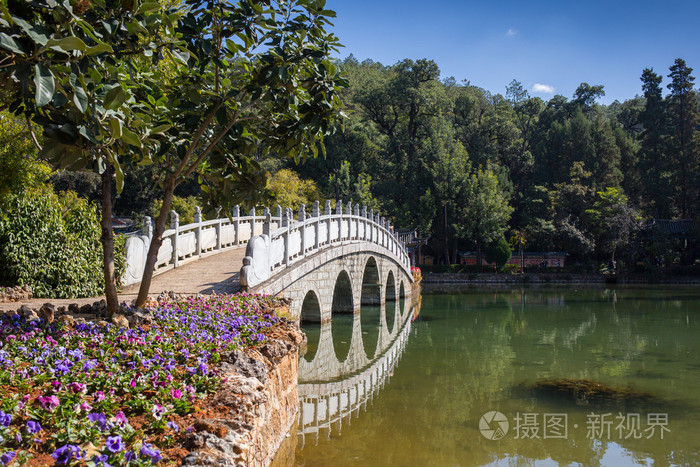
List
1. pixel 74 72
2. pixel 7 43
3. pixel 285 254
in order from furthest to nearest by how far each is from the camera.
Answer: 1. pixel 285 254
2. pixel 74 72
3. pixel 7 43

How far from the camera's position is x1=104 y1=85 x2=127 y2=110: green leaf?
3.50m

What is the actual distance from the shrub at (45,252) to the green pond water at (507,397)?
14.0 ft

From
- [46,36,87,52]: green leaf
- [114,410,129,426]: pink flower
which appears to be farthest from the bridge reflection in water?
[46,36,87,52]: green leaf

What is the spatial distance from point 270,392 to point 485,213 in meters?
32.8

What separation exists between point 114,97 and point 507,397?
7.02 metres

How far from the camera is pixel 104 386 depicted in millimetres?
3812

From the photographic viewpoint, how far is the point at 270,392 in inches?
204

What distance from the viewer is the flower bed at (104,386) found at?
9.37 ft

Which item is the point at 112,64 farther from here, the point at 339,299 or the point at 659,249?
the point at 659,249

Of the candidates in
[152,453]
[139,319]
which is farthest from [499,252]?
[152,453]

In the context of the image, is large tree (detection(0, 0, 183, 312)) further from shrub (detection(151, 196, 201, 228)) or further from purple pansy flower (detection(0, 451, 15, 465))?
shrub (detection(151, 196, 201, 228))

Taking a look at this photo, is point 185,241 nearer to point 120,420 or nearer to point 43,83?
point 120,420

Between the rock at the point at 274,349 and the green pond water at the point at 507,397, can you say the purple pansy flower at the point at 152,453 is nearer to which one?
the rock at the point at 274,349

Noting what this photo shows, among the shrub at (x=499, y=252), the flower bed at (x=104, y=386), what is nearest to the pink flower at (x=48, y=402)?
the flower bed at (x=104, y=386)
